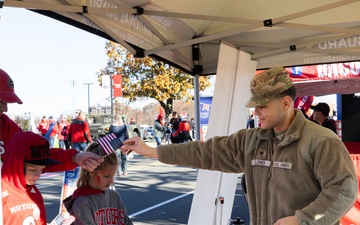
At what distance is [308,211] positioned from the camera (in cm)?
195

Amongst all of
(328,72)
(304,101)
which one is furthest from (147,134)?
(328,72)

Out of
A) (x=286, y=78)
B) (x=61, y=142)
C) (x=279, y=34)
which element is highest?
(x=279, y=34)

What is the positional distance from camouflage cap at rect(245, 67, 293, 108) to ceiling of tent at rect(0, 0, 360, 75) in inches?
59.8

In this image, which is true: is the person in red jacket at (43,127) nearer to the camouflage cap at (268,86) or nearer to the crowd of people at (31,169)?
the crowd of people at (31,169)

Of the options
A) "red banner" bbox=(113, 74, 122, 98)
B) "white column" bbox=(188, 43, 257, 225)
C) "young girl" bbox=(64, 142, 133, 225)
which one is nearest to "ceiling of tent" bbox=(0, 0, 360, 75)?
"white column" bbox=(188, 43, 257, 225)

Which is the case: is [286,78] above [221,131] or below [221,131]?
above

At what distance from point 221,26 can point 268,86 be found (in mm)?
2660

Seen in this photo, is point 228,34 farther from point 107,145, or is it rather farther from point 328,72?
point 328,72

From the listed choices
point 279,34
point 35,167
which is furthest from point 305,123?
point 279,34

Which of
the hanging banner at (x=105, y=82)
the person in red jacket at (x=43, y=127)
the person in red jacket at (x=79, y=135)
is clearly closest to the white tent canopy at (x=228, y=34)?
the person in red jacket at (x=79, y=135)

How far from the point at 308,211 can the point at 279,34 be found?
124 inches

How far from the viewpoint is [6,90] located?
2363 millimetres

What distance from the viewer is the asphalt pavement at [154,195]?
7.25 metres

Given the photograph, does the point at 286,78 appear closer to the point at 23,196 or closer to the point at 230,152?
the point at 230,152
